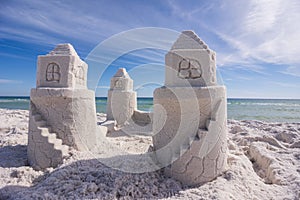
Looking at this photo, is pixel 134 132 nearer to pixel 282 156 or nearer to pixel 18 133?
pixel 18 133

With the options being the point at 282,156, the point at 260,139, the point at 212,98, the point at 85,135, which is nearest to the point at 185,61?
the point at 212,98

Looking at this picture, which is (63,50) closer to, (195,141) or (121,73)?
(195,141)

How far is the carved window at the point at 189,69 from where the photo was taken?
3.23 m

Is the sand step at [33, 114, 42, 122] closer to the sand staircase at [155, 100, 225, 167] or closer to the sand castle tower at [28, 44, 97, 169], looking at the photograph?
the sand castle tower at [28, 44, 97, 169]

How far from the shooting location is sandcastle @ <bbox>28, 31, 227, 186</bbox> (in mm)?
3025

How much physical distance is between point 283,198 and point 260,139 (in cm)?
334

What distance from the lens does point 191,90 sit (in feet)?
10.2

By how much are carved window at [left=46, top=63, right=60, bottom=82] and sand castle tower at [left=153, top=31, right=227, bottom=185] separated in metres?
2.11

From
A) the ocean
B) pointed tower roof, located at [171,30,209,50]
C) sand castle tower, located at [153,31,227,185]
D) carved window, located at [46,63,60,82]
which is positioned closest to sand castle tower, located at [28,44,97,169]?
carved window, located at [46,63,60,82]

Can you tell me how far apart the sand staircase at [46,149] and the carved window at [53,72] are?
898 mm

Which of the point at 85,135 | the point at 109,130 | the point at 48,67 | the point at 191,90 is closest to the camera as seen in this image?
the point at 191,90

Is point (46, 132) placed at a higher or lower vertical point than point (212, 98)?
lower

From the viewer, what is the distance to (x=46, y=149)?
369 centimetres

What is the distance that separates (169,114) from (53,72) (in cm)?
254
